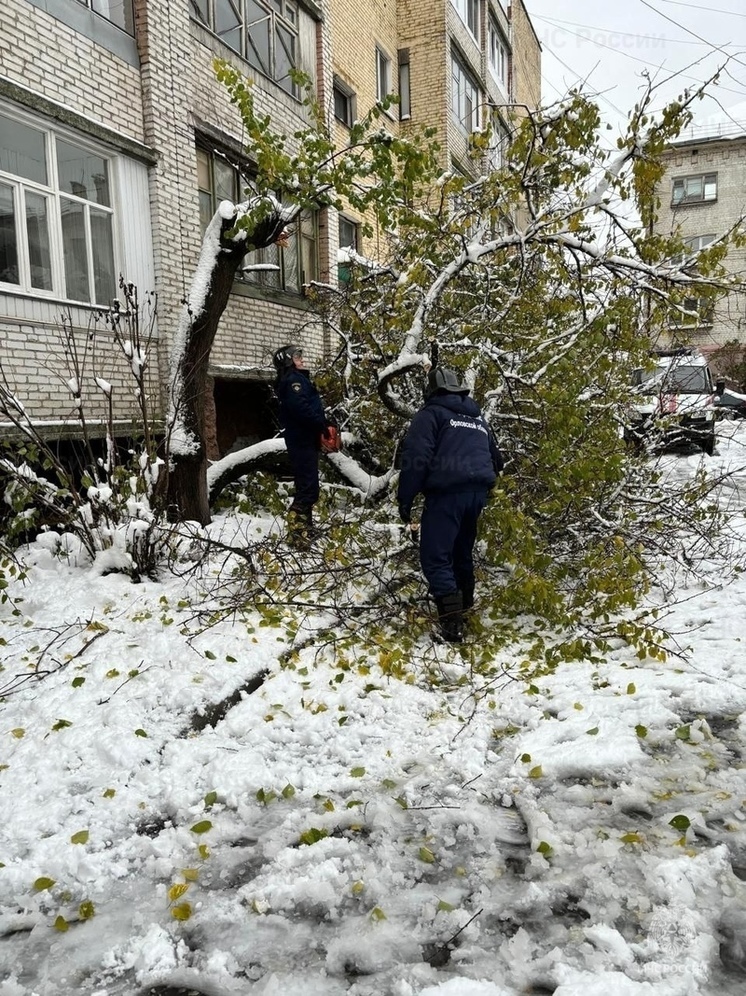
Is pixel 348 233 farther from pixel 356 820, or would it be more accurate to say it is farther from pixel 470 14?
pixel 356 820

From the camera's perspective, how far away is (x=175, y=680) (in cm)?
382

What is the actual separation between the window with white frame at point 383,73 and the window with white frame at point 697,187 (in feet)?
73.7

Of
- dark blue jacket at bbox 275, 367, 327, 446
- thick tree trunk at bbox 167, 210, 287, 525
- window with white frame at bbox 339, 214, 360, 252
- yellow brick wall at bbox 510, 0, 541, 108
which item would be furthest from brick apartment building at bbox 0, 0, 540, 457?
yellow brick wall at bbox 510, 0, 541, 108

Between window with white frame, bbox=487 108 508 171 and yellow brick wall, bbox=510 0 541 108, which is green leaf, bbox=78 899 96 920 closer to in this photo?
window with white frame, bbox=487 108 508 171

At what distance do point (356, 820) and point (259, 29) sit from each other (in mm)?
11213

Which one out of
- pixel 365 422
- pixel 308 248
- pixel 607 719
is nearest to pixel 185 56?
pixel 308 248

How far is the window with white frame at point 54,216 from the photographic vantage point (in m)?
6.40

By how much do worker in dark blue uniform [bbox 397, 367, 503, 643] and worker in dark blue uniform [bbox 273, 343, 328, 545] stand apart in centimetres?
221

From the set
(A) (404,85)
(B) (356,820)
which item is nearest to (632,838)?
(B) (356,820)

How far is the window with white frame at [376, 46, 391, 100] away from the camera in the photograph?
1608 centimetres

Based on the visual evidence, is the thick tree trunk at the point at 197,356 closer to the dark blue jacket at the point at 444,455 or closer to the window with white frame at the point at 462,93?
the dark blue jacket at the point at 444,455

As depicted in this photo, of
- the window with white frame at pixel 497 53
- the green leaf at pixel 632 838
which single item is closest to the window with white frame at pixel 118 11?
the green leaf at pixel 632 838

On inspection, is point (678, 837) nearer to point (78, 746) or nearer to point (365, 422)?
point (78, 746)

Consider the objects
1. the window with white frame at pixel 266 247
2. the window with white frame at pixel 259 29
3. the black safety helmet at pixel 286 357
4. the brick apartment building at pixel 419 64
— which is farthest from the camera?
the brick apartment building at pixel 419 64
